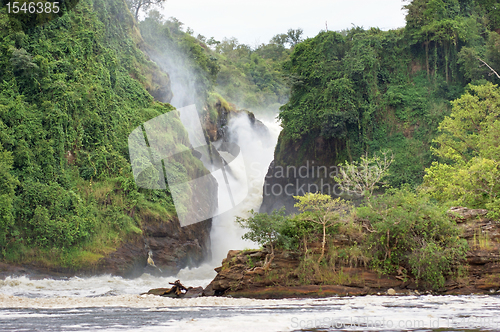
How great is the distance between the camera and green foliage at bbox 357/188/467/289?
1766cm

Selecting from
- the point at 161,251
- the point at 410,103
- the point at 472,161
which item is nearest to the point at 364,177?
the point at 472,161

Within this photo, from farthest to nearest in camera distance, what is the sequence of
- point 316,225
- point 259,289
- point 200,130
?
1. point 200,130
2. point 316,225
3. point 259,289

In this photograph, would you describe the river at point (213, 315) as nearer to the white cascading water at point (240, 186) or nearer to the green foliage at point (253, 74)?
the white cascading water at point (240, 186)

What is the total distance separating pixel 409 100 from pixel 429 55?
4.93 meters

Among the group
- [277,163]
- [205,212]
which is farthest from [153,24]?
[205,212]

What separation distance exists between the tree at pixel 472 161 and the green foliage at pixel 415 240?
232 cm

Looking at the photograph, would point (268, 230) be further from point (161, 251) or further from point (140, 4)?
point (140, 4)

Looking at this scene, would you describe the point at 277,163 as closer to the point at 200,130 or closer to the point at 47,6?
the point at 200,130

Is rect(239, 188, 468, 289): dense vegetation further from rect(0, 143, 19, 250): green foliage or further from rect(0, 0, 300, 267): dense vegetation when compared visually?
rect(0, 143, 19, 250): green foliage

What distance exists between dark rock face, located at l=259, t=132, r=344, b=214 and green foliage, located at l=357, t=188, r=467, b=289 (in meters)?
17.0

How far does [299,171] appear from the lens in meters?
40.7

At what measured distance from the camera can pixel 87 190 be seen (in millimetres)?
25391

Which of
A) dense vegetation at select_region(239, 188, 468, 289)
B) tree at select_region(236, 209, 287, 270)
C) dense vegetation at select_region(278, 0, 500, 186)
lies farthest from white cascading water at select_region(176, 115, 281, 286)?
dense vegetation at select_region(278, 0, 500, 186)

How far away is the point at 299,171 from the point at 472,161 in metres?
19.3
